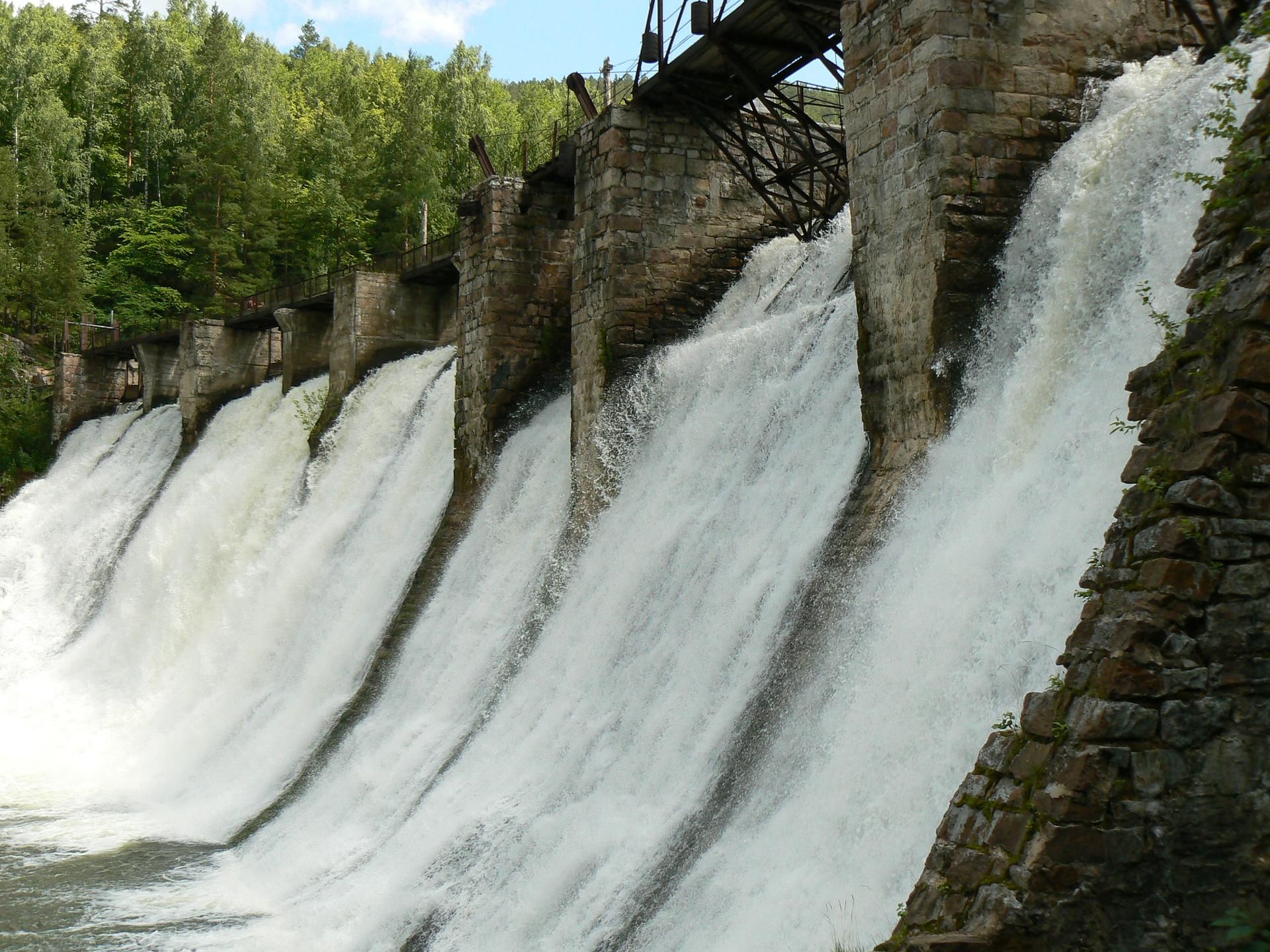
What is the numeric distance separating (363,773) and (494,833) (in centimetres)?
315

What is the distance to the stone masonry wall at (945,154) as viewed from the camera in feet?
31.9

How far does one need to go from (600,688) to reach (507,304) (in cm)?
801

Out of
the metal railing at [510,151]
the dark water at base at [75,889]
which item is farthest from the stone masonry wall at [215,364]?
the metal railing at [510,151]

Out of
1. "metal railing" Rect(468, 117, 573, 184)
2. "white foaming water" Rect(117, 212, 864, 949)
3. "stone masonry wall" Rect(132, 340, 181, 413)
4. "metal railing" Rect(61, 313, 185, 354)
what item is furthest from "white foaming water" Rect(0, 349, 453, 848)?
"metal railing" Rect(468, 117, 573, 184)

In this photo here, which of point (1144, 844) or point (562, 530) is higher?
point (562, 530)

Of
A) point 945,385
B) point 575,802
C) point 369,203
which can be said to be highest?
point 369,203

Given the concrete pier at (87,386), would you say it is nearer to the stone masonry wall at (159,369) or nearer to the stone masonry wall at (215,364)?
the stone masonry wall at (159,369)

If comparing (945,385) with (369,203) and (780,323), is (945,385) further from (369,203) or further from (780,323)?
(369,203)

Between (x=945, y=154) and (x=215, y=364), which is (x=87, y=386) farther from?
(x=945, y=154)

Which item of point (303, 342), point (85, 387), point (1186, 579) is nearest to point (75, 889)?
point (1186, 579)

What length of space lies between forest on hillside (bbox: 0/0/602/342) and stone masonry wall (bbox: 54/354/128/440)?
21.2 ft

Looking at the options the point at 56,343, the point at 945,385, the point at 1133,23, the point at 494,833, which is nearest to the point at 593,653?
the point at 494,833

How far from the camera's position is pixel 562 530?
1462 cm

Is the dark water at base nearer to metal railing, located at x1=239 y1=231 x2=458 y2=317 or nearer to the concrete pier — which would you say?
metal railing, located at x1=239 y1=231 x2=458 y2=317
